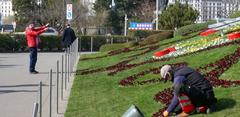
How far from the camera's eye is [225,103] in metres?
10.5

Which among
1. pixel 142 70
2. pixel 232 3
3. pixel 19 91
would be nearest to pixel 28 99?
pixel 19 91

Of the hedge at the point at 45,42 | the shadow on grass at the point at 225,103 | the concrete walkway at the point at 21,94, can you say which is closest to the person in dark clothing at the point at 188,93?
the shadow on grass at the point at 225,103

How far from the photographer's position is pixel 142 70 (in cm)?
1816

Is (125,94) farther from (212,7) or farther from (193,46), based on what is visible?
(212,7)

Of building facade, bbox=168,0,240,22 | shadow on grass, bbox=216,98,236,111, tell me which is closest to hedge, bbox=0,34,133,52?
building facade, bbox=168,0,240,22

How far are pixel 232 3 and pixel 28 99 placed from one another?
52.8 meters

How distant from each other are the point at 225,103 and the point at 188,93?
926 mm

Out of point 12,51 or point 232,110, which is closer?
point 232,110

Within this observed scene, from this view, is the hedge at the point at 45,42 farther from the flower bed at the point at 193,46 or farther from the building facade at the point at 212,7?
the flower bed at the point at 193,46

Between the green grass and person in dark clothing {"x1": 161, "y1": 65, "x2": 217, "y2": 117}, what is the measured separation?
0.29 m

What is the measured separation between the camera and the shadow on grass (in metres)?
10.3

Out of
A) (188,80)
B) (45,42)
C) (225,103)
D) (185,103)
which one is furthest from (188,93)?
(45,42)

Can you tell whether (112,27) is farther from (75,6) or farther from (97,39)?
(97,39)

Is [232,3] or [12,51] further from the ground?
[232,3]
